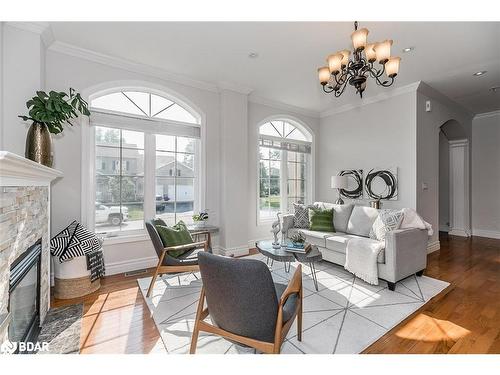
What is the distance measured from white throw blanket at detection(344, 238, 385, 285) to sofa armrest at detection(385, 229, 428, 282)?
13cm

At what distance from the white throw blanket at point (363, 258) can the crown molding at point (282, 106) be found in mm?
3051

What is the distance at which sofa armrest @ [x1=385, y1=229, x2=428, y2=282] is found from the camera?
8.93ft

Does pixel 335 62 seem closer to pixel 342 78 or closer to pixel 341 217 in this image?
pixel 342 78

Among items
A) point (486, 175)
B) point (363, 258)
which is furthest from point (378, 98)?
point (486, 175)

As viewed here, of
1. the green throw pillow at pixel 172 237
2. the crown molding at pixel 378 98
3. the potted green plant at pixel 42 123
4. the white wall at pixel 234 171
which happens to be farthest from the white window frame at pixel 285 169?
the potted green plant at pixel 42 123

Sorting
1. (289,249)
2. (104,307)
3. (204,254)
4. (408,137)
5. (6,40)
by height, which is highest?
(6,40)

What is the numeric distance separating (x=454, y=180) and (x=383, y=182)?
270 centimetres

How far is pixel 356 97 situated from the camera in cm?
472

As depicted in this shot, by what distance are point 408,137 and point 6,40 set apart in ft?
18.0

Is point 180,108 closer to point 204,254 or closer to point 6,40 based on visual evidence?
point 6,40

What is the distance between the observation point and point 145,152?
3588mm

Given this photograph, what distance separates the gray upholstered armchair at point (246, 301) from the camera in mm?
1369
